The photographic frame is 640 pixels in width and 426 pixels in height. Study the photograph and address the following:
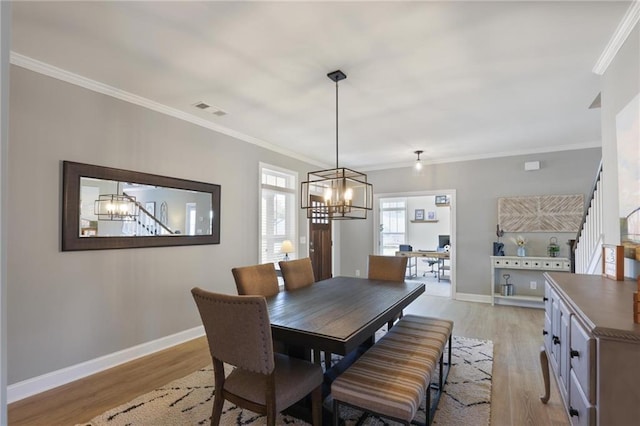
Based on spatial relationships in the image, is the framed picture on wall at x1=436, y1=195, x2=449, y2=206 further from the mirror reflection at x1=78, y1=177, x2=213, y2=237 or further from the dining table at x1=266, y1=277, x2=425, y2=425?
the mirror reflection at x1=78, y1=177, x2=213, y2=237

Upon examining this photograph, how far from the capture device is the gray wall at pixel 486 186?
500 cm

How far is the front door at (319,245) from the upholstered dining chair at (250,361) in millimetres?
4088

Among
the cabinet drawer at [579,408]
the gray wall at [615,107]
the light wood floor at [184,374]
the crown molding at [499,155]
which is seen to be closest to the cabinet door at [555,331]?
the cabinet drawer at [579,408]

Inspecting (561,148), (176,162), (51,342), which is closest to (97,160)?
(176,162)

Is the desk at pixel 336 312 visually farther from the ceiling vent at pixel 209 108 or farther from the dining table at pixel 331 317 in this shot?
the ceiling vent at pixel 209 108

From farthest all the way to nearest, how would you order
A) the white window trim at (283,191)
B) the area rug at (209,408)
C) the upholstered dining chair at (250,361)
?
1. the white window trim at (283,191)
2. the area rug at (209,408)
3. the upholstered dining chair at (250,361)

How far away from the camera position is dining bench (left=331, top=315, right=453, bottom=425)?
5.26 ft

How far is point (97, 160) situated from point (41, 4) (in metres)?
1.31

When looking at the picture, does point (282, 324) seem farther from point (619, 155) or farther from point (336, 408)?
point (619, 155)

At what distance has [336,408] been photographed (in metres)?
1.79

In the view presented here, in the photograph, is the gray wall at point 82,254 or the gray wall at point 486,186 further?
the gray wall at point 486,186

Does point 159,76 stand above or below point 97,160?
above

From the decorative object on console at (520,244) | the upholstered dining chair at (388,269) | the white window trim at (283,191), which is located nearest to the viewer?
the upholstered dining chair at (388,269)

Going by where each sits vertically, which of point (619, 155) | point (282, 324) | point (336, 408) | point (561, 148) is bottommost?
point (336, 408)
